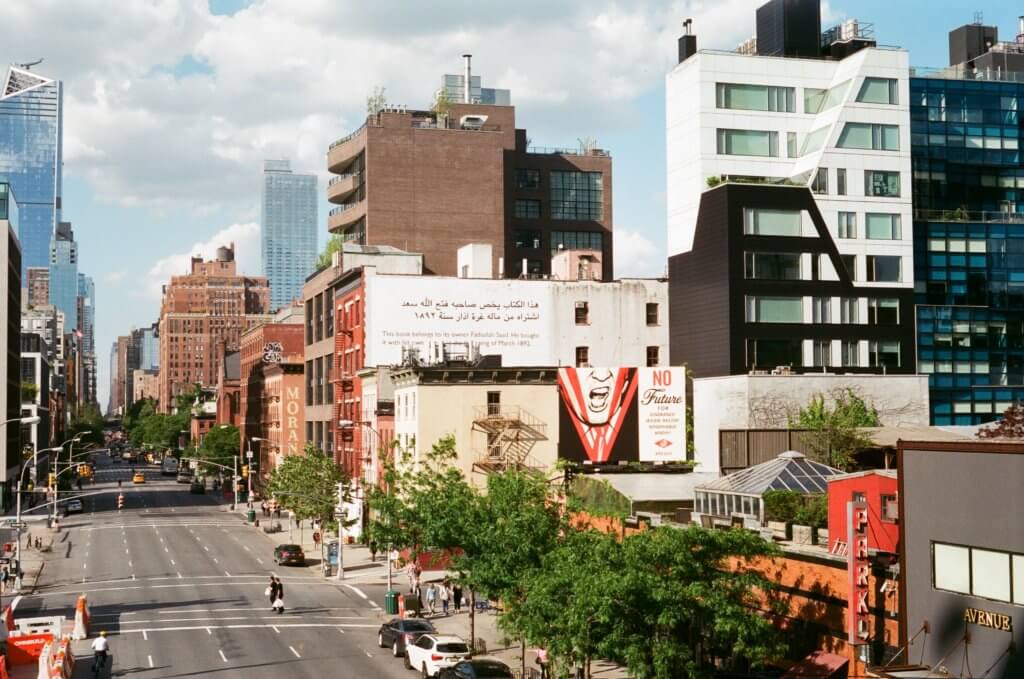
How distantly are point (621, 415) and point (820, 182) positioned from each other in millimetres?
18833

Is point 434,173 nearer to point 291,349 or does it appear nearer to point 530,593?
point 291,349

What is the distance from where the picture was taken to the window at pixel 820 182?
246ft

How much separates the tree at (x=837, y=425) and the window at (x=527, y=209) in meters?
64.3

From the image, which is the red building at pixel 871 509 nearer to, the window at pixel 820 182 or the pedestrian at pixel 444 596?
the pedestrian at pixel 444 596

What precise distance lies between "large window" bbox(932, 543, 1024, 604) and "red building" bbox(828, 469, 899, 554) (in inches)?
150

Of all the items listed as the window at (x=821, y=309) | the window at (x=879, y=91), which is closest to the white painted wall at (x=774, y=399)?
the window at (x=821, y=309)

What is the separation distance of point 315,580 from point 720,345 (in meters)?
28.0

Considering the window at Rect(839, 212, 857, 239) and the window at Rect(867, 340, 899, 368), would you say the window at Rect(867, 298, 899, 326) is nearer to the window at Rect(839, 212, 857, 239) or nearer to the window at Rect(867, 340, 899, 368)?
the window at Rect(867, 340, 899, 368)

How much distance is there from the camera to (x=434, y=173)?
390 feet

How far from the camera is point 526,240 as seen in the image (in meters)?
133

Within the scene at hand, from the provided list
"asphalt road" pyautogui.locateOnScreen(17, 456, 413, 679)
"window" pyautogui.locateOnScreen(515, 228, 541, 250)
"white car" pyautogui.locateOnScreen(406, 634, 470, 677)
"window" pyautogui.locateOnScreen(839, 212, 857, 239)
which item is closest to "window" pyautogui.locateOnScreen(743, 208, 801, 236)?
"window" pyautogui.locateOnScreen(839, 212, 857, 239)

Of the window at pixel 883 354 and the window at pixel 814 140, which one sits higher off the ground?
the window at pixel 814 140

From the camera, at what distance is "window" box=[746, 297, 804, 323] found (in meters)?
73.9

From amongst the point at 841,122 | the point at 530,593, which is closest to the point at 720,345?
the point at 841,122
